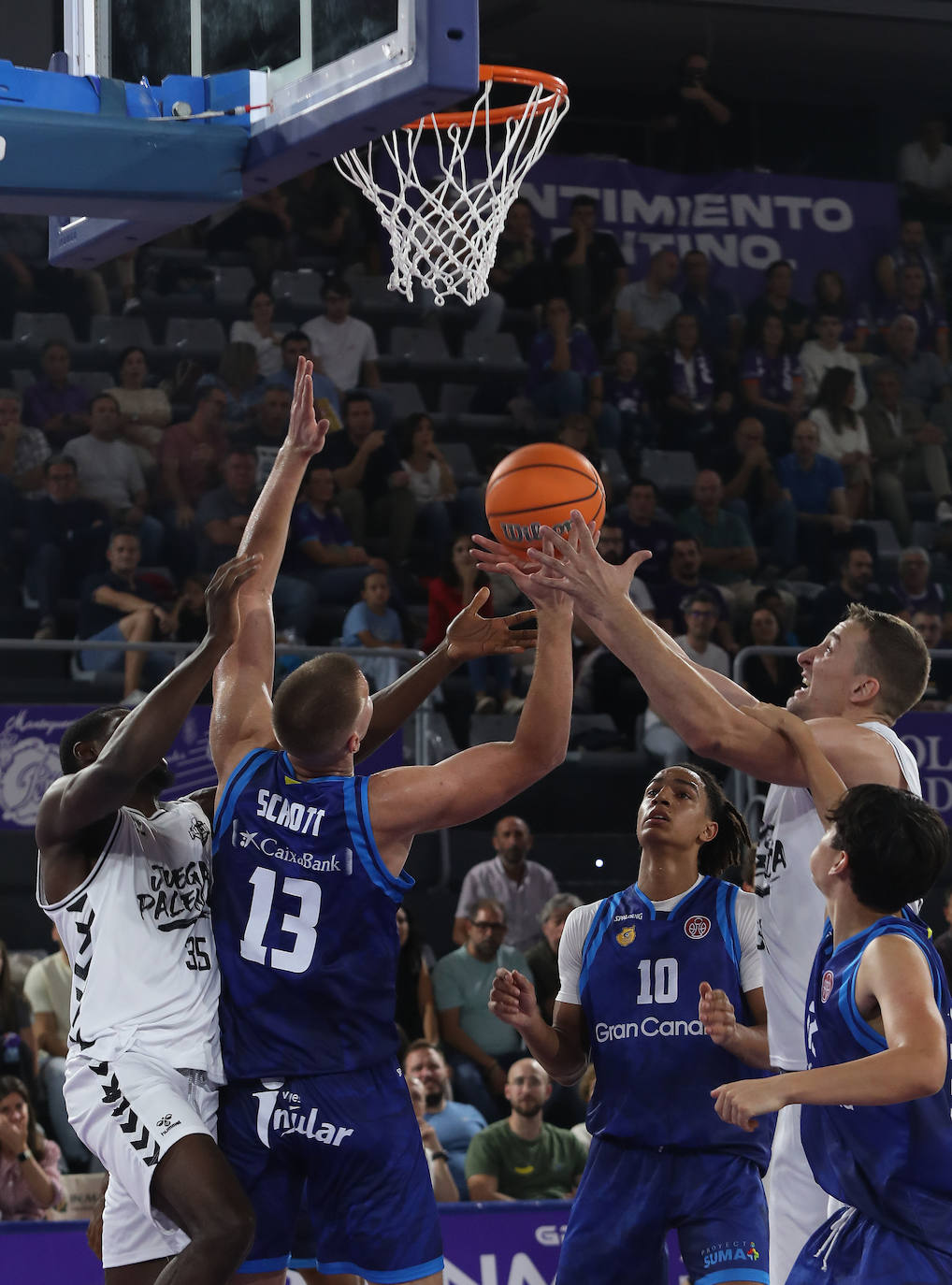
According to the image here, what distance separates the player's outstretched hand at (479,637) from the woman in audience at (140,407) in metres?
6.96

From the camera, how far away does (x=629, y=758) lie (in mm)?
10797

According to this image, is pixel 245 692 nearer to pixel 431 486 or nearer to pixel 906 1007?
pixel 906 1007

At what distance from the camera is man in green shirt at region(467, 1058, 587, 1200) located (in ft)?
25.7

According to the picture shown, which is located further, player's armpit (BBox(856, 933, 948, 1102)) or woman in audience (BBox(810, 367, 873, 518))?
woman in audience (BBox(810, 367, 873, 518))

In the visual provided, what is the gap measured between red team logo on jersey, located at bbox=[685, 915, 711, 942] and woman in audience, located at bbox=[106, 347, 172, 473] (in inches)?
292

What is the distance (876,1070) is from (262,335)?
984 centimetres

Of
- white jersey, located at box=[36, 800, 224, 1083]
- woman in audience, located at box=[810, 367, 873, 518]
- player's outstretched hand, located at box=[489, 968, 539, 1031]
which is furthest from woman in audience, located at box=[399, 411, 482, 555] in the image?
white jersey, located at box=[36, 800, 224, 1083]

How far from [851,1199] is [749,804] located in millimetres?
5746

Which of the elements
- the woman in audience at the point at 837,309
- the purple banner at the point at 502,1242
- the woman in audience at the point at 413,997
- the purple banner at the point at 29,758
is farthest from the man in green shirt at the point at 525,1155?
the woman in audience at the point at 837,309

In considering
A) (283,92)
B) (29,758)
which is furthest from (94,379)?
(283,92)

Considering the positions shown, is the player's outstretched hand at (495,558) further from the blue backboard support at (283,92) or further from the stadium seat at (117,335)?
the stadium seat at (117,335)

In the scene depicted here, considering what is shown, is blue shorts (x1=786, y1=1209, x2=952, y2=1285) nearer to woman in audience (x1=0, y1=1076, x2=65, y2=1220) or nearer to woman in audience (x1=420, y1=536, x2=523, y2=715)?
woman in audience (x1=0, y1=1076, x2=65, y2=1220)

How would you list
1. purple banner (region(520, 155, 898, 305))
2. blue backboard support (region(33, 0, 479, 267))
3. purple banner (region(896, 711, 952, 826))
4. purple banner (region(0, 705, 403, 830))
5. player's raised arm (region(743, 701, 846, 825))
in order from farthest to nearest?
1. purple banner (region(520, 155, 898, 305))
2. purple banner (region(896, 711, 952, 826))
3. purple banner (region(0, 705, 403, 830))
4. player's raised arm (region(743, 701, 846, 825))
5. blue backboard support (region(33, 0, 479, 267))

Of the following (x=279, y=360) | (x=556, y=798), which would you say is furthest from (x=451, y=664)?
(x=279, y=360)
